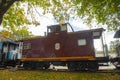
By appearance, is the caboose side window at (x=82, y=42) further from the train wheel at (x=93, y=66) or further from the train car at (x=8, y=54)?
the train car at (x=8, y=54)

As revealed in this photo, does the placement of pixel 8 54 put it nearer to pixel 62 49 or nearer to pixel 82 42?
pixel 62 49

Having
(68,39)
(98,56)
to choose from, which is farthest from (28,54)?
(98,56)

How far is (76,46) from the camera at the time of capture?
17.9 metres

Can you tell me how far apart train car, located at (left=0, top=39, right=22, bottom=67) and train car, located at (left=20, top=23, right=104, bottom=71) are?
2.85 meters

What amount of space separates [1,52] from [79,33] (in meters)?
10.7

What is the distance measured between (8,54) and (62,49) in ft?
27.4

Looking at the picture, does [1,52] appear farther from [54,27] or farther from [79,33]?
[79,33]

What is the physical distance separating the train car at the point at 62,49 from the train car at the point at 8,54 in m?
2.85

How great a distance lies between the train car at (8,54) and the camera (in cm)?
2278

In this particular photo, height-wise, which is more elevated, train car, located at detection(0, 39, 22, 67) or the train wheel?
train car, located at detection(0, 39, 22, 67)

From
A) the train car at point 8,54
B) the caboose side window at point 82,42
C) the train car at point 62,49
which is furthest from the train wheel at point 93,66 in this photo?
the train car at point 8,54

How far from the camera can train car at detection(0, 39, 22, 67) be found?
74.7 ft

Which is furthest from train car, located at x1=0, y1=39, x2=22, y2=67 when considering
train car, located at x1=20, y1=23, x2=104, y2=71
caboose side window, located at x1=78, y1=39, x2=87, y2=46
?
caboose side window, located at x1=78, y1=39, x2=87, y2=46

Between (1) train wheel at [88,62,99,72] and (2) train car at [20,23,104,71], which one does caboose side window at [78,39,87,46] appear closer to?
(2) train car at [20,23,104,71]
